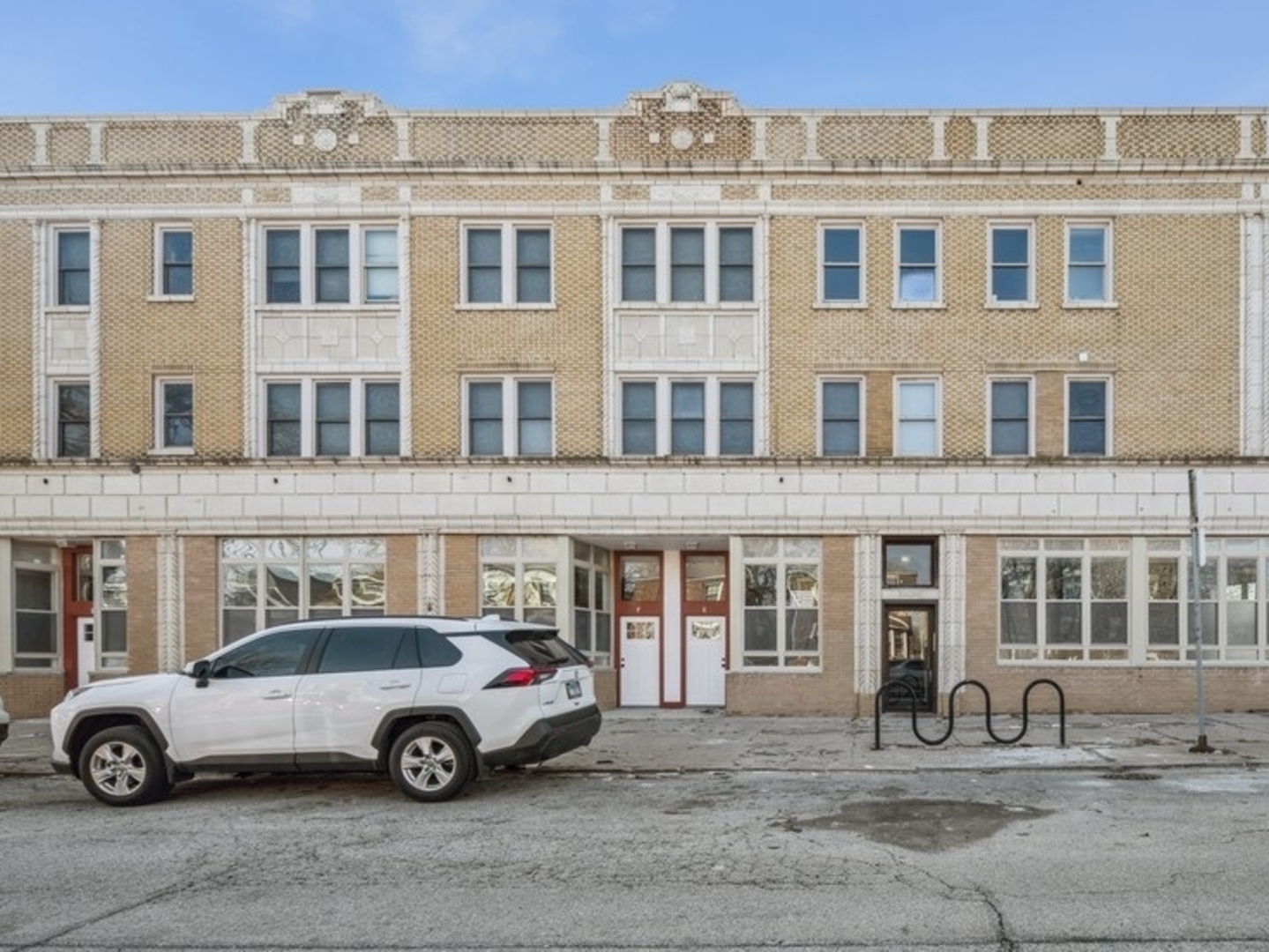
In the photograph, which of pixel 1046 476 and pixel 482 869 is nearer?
pixel 482 869

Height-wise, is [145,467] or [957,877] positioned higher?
[145,467]

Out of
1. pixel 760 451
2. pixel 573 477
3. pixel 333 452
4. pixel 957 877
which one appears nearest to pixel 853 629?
pixel 760 451

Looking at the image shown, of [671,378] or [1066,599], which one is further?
[671,378]

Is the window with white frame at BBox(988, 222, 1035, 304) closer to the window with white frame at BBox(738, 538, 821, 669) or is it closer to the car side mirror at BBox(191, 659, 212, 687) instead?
the window with white frame at BBox(738, 538, 821, 669)

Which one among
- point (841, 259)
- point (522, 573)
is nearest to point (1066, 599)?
point (841, 259)

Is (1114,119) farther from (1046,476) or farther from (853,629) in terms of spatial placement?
(853,629)

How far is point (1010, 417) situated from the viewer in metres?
19.2

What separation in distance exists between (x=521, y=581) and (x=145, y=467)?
21.8 ft

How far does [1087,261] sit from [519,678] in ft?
43.7

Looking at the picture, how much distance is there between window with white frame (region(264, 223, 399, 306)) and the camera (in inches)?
772

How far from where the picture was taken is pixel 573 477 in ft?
62.4

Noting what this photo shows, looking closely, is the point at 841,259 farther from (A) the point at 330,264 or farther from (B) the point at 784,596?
(A) the point at 330,264

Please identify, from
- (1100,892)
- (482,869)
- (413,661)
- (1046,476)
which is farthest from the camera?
(1046,476)

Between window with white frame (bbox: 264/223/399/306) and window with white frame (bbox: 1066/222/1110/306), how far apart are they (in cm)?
1143
